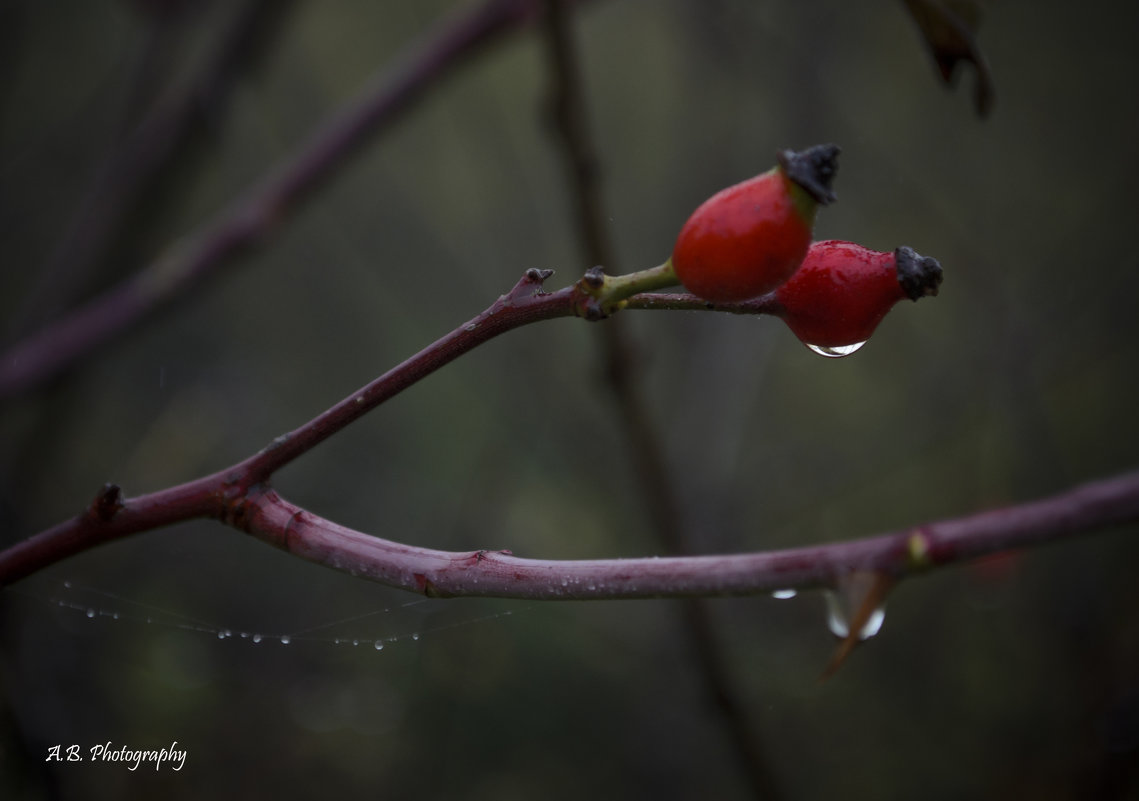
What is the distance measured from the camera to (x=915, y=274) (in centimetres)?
57

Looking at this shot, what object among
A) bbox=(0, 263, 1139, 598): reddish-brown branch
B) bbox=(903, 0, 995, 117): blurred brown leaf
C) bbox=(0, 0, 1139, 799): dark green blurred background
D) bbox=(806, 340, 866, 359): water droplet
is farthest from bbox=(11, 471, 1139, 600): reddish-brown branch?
bbox=(0, 0, 1139, 799): dark green blurred background

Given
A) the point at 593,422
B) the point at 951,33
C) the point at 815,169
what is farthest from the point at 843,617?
the point at 593,422

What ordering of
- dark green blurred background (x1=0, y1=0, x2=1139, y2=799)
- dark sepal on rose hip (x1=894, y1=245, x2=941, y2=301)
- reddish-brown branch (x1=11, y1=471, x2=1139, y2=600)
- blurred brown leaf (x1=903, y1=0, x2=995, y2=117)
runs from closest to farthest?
reddish-brown branch (x1=11, y1=471, x2=1139, y2=600) < dark sepal on rose hip (x1=894, y1=245, x2=941, y2=301) < blurred brown leaf (x1=903, y1=0, x2=995, y2=117) < dark green blurred background (x1=0, y1=0, x2=1139, y2=799)

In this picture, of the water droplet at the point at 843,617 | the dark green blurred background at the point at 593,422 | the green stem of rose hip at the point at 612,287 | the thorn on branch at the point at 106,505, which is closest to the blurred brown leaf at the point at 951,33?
the green stem of rose hip at the point at 612,287

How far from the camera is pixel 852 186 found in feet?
9.87

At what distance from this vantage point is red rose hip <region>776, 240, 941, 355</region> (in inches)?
22.6

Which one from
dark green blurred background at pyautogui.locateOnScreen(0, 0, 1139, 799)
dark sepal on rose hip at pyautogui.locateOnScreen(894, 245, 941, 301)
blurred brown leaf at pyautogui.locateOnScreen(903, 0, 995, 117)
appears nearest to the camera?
dark sepal on rose hip at pyautogui.locateOnScreen(894, 245, 941, 301)

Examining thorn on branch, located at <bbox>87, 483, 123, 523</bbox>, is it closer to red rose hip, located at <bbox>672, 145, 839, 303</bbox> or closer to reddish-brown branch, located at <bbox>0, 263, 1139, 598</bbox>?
reddish-brown branch, located at <bbox>0, 263, 1139, 598</bbox>

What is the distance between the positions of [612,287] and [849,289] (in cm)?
17

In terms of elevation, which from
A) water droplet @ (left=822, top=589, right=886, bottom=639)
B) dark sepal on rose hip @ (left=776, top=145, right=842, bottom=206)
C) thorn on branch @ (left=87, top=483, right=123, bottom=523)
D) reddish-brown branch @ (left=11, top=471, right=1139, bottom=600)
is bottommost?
water droplet @ (left=822, top=589, right=886, bottom=639)

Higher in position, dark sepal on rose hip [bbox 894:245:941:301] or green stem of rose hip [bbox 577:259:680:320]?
green stem of rose hip [bbox 577:259:680:320]

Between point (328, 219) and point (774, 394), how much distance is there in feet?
6.68

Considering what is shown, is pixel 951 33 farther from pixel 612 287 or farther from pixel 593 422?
pixel 593 422

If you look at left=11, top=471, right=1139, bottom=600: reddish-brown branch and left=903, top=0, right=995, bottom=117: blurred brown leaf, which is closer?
left=11, top=471, right=1139, bottom=600: reddish-brown branch
